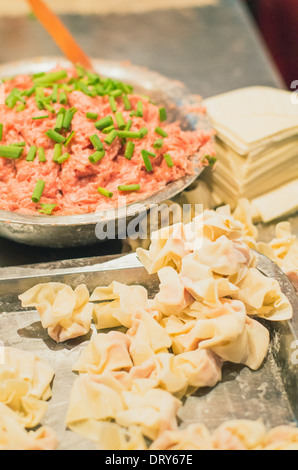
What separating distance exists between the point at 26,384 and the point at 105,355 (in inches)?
12.3

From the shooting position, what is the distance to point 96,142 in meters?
2.19

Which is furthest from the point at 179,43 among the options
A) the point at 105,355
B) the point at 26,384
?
the point at 26,384

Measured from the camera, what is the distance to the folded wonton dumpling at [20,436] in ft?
4.73

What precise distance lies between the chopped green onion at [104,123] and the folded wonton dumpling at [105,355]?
3.51 ft

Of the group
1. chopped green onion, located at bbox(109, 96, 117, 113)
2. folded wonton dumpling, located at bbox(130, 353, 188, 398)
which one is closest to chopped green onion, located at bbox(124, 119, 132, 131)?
chopped green onion, located at bbox(109, 96, 117, 113)

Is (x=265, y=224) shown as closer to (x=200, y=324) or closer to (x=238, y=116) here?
(x=238, y=116)

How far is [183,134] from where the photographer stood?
248 cm

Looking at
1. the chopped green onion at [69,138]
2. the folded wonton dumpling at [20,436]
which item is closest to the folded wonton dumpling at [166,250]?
the chopped green onion at [69,138]

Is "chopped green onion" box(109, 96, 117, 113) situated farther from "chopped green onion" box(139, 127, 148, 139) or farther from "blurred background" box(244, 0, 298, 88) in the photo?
"blurred background" box(244, 0, 298, 88)

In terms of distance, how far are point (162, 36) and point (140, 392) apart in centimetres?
391

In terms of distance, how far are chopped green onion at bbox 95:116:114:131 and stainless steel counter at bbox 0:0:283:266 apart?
1620mm

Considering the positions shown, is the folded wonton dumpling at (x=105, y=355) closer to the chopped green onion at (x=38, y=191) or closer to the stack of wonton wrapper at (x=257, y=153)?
the chopped green onion at (x=38, y=191)

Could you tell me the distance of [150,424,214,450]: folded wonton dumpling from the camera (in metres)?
1.43
